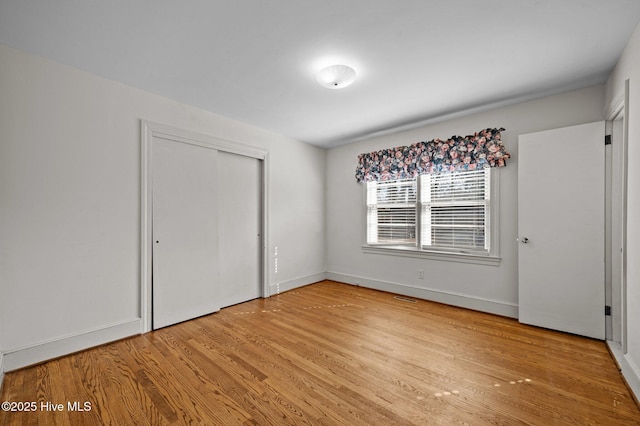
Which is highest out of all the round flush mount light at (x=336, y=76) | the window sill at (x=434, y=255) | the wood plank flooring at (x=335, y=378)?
the round flush mount light at (x=336, y=76)

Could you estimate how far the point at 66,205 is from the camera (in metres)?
2.47

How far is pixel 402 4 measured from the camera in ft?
5.78

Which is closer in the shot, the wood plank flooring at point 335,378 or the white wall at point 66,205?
the wood plank flooring at point 335,378

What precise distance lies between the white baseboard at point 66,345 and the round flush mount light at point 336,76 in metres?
3.08

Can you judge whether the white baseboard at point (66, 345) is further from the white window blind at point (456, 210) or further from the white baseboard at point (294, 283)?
the white window blind at point (456, 210)

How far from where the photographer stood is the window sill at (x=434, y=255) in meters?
3.52

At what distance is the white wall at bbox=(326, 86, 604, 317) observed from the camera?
122 inches

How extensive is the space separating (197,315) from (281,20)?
3216 millimetres

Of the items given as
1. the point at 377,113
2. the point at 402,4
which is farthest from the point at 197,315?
the point at 402,4

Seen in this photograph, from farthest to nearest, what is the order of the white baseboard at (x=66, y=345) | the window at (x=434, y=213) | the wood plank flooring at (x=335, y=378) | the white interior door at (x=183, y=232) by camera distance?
the window at (x=434, y=213) < the white interior door at (x=183, y=232) < the white baseboard at (x=66, y=345) < the wood plank flooring at (x=335, y=378)

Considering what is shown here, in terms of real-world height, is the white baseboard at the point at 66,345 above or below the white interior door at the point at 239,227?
below

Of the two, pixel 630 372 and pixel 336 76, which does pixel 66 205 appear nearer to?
pixel 336 76

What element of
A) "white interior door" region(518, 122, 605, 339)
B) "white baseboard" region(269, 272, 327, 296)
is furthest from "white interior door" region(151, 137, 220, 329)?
"white interior door" region(518, 122, 605, 339)

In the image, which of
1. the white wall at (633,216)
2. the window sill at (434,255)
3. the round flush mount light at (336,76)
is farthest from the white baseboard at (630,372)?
the round flush mount light at (336,76)
